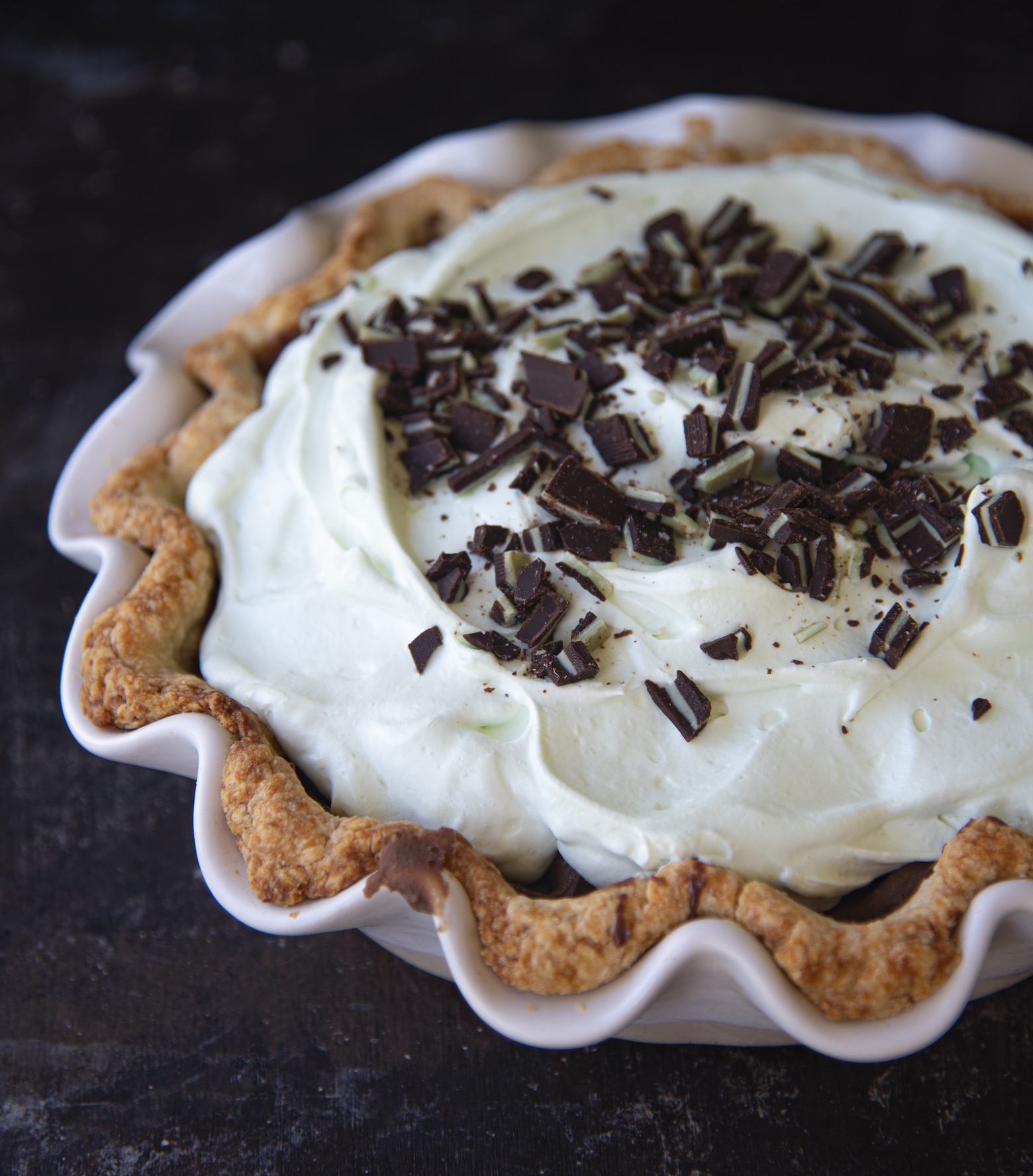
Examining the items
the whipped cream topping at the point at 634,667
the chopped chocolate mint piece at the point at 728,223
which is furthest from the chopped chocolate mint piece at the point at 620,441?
the chopped chocolate mint piece at the point at 728,223

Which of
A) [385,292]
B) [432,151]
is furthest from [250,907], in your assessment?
[432,151]

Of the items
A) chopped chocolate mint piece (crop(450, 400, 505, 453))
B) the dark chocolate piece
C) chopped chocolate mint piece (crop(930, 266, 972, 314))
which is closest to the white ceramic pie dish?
the dark chocolate piece

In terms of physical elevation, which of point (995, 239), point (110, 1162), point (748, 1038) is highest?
point (995, 239)

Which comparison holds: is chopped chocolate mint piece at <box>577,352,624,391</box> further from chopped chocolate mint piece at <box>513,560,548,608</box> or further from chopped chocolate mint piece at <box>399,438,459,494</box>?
chopped chocolate mint piece at <box>513,560,548,608</box>

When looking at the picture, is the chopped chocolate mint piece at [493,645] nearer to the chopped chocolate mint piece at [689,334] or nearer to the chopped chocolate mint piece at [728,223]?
the chopped chocolate mint piece at [689,334]

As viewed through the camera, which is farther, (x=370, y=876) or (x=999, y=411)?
(x=999, y=411)

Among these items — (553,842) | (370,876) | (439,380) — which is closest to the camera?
(370,876)

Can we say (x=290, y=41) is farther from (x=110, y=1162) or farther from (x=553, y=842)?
(x=110, y=1162)

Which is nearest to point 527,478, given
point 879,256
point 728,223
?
point 728,223

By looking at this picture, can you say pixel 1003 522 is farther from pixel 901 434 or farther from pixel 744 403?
pixel 744 403
